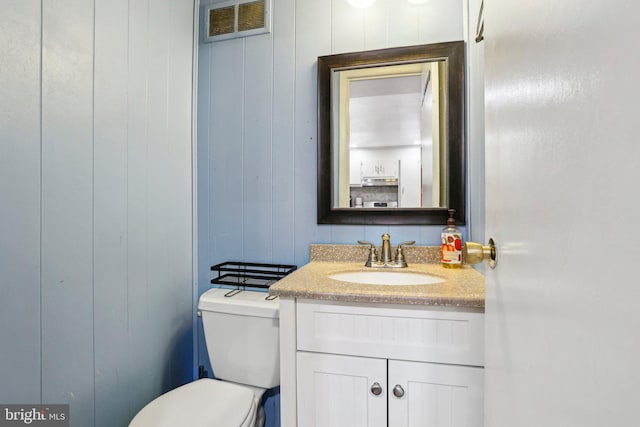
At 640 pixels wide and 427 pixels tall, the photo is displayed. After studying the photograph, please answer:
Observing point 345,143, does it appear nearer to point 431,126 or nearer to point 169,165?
point 431,126

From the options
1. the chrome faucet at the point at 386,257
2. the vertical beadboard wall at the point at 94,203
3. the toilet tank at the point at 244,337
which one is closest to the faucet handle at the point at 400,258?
the chrome faucet at the point at 386,257

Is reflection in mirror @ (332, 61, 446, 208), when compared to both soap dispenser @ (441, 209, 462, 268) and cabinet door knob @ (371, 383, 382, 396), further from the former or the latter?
cabinet door knob @ (371, 383, 382, 396)

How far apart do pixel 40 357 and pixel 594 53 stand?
132cm

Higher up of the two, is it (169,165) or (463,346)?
(169,165)

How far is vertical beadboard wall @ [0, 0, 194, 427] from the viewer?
2.70ft

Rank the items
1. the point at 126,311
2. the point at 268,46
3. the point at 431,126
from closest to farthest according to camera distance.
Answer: the point at 126,311 < the point at 431,126 < the point at 268,46

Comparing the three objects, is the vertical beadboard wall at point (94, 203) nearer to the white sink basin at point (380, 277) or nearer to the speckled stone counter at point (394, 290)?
the speckled stone counter at point (394, 290)

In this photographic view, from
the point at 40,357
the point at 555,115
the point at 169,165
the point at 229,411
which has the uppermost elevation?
the point at 169,165

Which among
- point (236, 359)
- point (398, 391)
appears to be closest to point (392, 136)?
point (398, 391)

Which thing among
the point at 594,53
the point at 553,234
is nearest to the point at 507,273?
the point at 553,234

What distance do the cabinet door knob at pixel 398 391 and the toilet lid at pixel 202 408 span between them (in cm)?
49

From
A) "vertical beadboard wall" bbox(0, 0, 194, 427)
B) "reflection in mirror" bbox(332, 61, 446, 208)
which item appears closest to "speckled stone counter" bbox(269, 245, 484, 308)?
"reflection in mirror" bbox(332, 61, 446, 208)

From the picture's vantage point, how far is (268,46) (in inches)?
57.5

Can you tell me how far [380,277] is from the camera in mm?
1219
